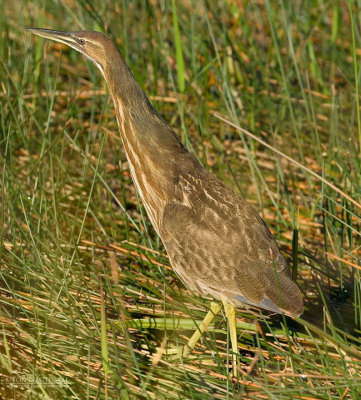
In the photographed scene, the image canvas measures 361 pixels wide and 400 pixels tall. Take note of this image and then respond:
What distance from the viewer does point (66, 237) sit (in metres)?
2.78

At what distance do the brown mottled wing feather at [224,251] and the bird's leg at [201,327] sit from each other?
0.33 ft

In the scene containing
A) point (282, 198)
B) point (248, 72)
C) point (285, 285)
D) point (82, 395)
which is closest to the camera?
point (82, 395)

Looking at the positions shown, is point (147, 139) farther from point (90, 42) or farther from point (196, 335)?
point (196, 335)

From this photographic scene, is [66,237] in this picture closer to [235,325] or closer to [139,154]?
[139,154]

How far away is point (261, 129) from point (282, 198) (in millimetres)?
562

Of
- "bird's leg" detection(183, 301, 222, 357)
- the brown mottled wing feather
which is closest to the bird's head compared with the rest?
the brown mottled wing feather

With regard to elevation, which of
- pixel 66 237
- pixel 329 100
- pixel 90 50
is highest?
pixel 90 50

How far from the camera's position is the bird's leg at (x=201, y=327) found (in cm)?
219

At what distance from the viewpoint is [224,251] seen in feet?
7.41

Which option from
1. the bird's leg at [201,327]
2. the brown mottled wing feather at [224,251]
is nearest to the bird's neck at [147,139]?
the brown mottled wing feather at [224,251]

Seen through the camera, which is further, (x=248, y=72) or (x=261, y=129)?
(x=248, y=72)

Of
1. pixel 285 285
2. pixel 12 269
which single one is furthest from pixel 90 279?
pixel 285 285

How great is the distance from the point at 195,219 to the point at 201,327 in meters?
0.36

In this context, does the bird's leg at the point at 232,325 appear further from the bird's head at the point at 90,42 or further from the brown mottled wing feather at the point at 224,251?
the bird's head at the point at 90,42
